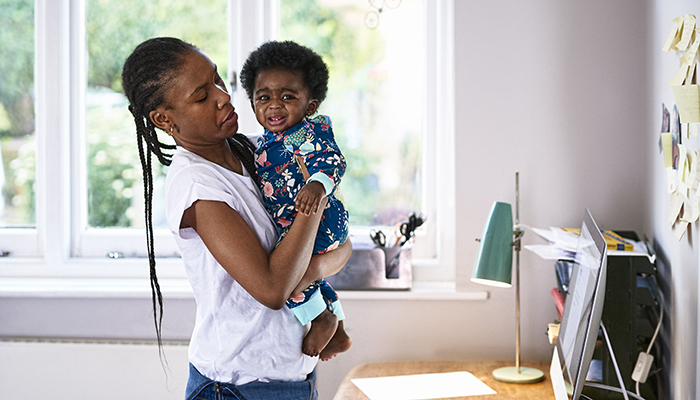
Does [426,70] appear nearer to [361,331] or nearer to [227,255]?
[361,331]

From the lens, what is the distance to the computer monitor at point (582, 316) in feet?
3.27

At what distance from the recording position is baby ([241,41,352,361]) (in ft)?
4.08

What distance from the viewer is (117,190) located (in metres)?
2.44

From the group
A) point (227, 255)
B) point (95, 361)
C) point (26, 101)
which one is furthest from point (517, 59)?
point (26, 101)

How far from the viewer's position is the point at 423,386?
1697 millimetres

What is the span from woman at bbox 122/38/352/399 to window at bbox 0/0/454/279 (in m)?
1.15

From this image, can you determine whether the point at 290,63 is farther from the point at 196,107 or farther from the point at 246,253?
the point at 246,253

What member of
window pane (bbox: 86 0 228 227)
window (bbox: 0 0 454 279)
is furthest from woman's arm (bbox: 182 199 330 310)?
window pane (bbox: 86 0 228 227)

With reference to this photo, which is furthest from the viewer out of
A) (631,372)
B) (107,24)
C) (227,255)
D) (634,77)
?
(107,24)

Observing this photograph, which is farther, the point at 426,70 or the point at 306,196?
the point at 426,70

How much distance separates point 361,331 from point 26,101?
1.64 m

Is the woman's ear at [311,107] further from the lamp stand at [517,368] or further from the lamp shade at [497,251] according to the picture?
the lamp stand at [517,368]

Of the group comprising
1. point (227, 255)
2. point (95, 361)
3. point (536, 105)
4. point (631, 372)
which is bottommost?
point (95, 361)

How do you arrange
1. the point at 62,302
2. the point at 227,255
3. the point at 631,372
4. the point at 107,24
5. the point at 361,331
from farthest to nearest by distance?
the point at 107,24 → the point at 62,302 → the point at 361,331 → the point at 631,372 → the point at 227,255
